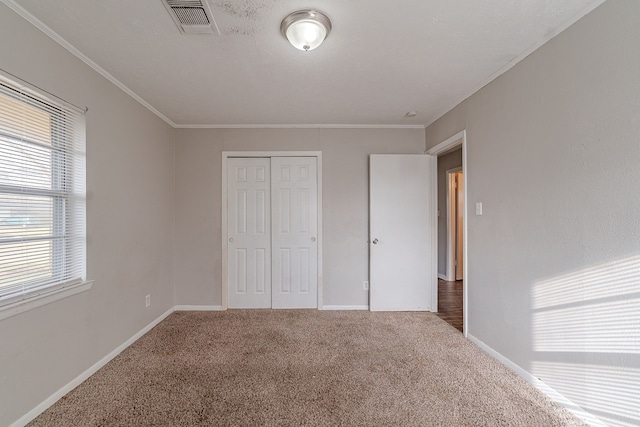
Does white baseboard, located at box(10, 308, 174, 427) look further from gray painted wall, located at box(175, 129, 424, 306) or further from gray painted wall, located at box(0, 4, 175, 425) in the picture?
gray painted wall, located at box(175, 129, 424, 306)

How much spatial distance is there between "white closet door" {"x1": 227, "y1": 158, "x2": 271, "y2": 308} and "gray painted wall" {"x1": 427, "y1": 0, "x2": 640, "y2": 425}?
255 centimetres

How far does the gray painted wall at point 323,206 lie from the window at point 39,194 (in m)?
1.52

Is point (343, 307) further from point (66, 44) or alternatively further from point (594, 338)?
point (66, 44)

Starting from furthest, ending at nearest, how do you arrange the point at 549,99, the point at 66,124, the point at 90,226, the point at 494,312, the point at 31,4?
the point at 494,312 < the point at 90,226 < the point at 66,124 < the point at 549,99 < the point at 31,4

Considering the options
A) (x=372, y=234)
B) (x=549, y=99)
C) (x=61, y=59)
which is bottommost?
(x=372, y=234)

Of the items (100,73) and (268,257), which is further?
(268,257)

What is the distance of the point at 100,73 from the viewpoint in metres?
2.23

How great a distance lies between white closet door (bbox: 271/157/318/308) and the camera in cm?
363

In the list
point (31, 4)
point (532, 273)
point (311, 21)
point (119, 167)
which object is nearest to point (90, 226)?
point (119, 167)

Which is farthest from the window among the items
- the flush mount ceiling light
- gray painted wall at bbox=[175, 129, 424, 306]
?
the flush mount ceiling light

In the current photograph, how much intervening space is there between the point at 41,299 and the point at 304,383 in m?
1.84

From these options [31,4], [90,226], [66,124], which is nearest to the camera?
[31,4]

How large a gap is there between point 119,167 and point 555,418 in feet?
12.5

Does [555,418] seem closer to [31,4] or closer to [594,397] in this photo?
[594,397]
